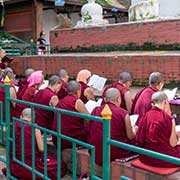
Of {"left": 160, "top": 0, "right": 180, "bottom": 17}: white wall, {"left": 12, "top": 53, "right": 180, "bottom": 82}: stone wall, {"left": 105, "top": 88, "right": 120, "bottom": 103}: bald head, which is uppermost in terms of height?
{"left": 160, "top": 0, "right": 180, "bottom": 17}: white wall

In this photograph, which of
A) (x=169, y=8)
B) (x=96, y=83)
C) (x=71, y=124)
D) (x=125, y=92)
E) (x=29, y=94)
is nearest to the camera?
(x=71, y=124)

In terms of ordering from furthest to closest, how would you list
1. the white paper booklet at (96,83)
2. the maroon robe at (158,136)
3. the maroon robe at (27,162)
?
the white paper booklet at (96,83) → the maroon robe at (27,162) → the maroon robe at (158,136)

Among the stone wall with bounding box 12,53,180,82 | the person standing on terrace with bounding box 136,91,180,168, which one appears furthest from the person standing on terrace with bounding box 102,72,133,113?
the person standing on terrace with bounding box 136,91,180,168

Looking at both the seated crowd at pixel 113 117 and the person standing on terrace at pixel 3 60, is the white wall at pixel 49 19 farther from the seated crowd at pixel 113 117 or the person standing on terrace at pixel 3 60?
the seated crowd at pixel 113 117

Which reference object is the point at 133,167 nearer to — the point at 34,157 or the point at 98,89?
the point at 34,157

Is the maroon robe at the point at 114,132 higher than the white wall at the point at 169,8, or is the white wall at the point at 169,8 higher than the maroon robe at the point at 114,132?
the white wall at the point at 169,8

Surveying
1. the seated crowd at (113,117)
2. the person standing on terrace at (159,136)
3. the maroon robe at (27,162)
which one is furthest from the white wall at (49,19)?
the person standing on terrace at (159,136)

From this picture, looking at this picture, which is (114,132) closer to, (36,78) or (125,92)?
(125,92)

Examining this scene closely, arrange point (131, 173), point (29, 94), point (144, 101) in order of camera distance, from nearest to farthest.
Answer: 1. point (131, 173)
2. point (144, 101)
3. point (29, 94)

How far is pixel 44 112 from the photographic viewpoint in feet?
19.7

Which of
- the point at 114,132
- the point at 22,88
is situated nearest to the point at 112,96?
the point at 114,132

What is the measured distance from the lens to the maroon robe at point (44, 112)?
592 centimetres

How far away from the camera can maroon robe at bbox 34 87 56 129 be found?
5.92m

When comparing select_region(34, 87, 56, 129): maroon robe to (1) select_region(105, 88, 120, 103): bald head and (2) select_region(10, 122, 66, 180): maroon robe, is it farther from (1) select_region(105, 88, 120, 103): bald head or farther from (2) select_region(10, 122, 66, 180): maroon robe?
(1) select_region(105, 88, 120, 103): bald head
